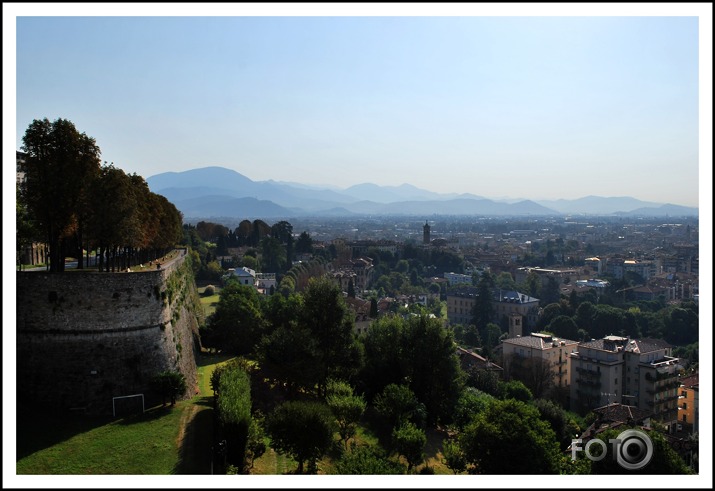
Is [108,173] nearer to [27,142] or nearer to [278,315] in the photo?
[27,142]

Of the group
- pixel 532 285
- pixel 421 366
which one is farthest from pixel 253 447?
pixel 532 285

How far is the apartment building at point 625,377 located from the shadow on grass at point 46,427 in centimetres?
2901

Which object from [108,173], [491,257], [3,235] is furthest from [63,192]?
[491,257]

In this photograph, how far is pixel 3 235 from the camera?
35.6 ft

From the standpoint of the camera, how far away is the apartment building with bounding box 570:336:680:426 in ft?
111

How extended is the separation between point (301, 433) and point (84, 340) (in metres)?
5.91

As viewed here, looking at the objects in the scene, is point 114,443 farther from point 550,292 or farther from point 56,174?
point 550,292

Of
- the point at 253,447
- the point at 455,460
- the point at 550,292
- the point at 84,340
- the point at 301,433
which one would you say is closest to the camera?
the point at 301,433

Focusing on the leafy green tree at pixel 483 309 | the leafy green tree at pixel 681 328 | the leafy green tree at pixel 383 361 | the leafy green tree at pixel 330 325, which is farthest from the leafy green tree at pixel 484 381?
the leafy green tree at pixel 681 328

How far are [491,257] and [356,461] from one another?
327 ft

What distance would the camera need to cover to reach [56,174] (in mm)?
15125

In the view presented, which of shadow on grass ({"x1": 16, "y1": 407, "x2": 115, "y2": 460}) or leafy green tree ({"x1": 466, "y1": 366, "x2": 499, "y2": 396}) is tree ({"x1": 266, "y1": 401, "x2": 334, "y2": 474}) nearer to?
shadow on grass ({"x1": 16, "y1": 407, "x2": 115, "y2": 460})

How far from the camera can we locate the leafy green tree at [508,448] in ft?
49.0

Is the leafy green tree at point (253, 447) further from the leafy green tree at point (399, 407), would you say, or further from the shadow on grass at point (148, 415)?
the leafy green tree at point (399, 407)
